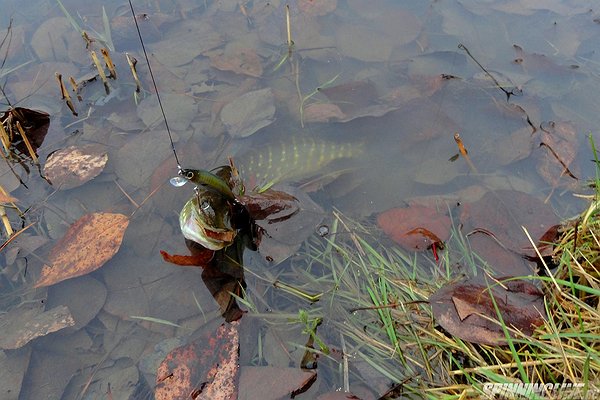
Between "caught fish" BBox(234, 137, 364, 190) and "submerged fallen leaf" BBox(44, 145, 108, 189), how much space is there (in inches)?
34.1

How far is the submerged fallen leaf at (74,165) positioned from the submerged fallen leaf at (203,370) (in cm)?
135

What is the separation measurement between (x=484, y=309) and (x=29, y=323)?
2.08 meters

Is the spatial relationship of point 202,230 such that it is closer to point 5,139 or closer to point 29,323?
point 29,323

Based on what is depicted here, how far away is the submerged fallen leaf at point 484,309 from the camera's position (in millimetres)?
1808

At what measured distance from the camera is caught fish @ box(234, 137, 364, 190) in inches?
113

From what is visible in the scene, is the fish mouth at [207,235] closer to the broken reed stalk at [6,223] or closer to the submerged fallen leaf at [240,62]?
the broken reed stalk at [6,223]

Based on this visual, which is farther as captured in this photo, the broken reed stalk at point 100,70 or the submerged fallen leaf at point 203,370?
the broken reed stalk at point 100,70

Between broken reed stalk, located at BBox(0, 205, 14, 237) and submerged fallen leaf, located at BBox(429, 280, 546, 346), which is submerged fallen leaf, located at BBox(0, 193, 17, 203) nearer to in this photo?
broken reed stalk, located at BBox(0, 205, 14, 237)

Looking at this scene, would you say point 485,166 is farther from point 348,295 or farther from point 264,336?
point 264,336

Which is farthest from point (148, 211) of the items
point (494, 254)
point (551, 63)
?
point (551, 63)

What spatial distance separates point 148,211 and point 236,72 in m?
1.43

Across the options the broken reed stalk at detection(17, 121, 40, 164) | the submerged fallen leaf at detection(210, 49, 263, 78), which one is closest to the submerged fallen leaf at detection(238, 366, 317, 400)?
the broken reed stalk at detection(17, 121, 40, 164)

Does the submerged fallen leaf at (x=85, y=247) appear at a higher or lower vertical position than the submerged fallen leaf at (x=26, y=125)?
lower

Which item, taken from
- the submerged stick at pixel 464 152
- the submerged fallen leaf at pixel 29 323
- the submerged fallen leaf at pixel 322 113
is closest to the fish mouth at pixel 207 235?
the submerged fallen leaf at pixel 29 323
